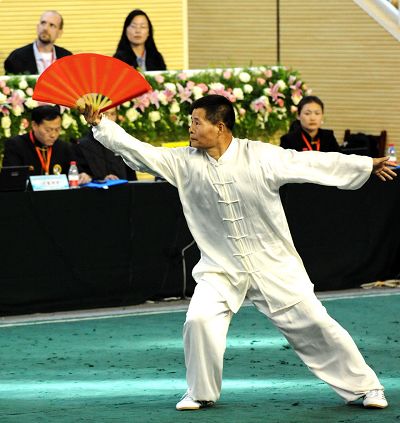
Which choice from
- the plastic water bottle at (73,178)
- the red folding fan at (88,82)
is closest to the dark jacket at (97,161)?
the plastic water bottle at (73,178)

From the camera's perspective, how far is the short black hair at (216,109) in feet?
26.8

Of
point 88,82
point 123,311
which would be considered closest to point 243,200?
point 88,82

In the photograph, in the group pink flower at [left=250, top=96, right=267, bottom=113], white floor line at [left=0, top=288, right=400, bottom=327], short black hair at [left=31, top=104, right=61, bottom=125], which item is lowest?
Answer: white floor line at [left=0, top=288, right=400, bottom=327]

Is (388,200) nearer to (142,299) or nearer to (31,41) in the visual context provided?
(142,299)

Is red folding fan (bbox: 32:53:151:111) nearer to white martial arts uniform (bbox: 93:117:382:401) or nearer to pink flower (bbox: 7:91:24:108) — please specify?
white martial arts uniform (bbox: 93:117:382:401)

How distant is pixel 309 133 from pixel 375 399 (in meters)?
5.05

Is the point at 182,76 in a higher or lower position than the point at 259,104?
higher

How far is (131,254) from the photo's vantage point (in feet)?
38.9

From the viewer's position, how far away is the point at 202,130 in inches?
321

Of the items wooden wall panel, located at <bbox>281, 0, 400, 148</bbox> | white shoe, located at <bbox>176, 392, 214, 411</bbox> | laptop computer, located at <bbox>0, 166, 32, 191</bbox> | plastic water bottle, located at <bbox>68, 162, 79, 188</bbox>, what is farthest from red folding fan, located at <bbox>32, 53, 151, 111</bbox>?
wooden wall panel, located at <bbox>281, 0, 400, 148</bbox>

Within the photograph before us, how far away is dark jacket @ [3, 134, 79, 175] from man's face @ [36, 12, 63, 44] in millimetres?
2103

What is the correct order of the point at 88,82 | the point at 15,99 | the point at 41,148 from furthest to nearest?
the point at 15,99 → the point at 41,148 → the point at 88,82

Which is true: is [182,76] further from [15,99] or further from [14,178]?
[14,178]

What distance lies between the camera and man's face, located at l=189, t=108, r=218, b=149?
8.14 meters
